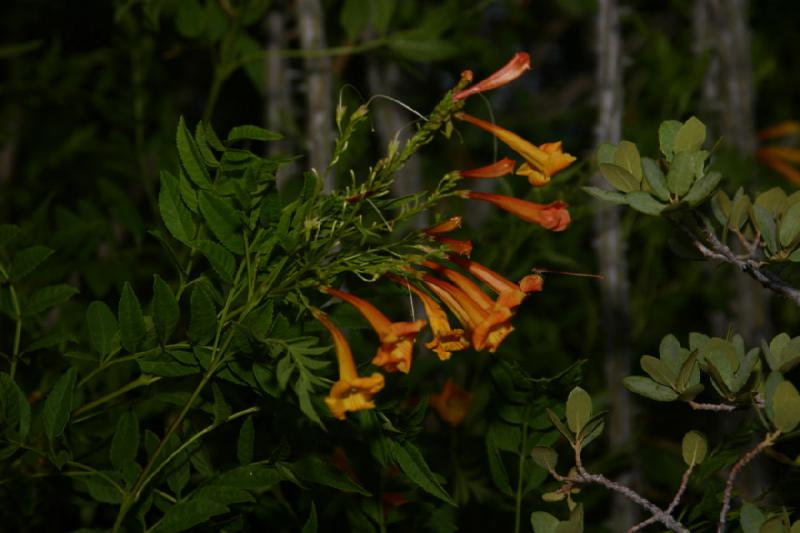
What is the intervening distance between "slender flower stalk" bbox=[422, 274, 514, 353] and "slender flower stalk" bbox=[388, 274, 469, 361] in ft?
0.04

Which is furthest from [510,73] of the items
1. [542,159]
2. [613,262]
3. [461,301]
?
[613,262]

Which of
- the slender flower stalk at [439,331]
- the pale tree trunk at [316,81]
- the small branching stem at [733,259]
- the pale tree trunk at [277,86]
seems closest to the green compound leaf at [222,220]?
Result: the slender flower stalk at [439,331]

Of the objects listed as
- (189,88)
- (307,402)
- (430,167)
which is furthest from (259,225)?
(189,88)

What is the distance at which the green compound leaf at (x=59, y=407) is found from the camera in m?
0.90

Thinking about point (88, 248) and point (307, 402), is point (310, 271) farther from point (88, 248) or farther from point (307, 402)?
point (88, 248)

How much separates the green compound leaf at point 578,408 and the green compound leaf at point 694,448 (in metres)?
0.09

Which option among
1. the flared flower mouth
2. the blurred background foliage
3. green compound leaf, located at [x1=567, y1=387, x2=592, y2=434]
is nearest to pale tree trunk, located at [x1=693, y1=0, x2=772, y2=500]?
the blurred background foliage

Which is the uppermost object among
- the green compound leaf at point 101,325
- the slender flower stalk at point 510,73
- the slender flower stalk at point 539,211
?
the slender flower stalk at point 510,73

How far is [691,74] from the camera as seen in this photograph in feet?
6.40

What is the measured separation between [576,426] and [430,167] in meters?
1.58

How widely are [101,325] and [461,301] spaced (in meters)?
0.35

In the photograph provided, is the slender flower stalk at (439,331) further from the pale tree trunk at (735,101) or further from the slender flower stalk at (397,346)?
the pale tree trunk at (735,101)

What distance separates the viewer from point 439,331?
0.88 meters

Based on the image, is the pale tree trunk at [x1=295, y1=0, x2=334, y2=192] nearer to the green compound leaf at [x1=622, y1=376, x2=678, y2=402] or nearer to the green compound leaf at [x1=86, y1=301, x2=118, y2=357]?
the green compound leaf at [x1=86, y1=301, x2=118, y2=357]
